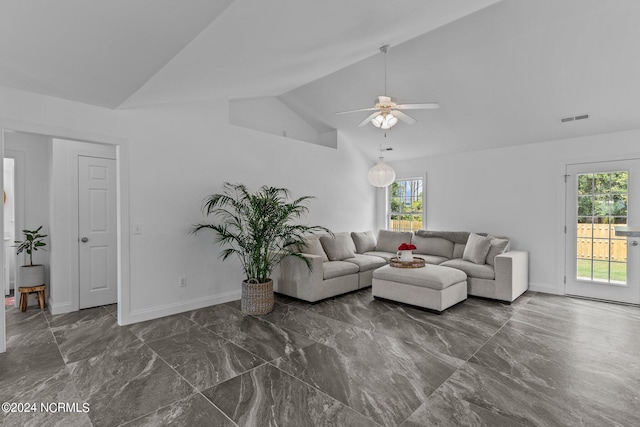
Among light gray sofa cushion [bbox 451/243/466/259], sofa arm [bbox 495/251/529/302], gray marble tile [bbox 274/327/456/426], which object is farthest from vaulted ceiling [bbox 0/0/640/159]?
gray marble tile [bbox 274/327/456/426]

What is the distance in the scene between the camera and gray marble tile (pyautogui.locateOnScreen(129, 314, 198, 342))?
327cm

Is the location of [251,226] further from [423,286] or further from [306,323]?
[423,286]

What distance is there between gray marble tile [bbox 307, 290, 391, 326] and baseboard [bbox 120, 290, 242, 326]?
1.19 m

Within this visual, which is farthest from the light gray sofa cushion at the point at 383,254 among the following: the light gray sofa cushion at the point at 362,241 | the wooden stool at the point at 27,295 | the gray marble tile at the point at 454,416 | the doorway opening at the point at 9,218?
the doorway opening at the point at 9,218

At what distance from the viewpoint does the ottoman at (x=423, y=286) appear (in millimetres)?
3956

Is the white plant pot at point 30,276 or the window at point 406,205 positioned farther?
the window at point 406,205

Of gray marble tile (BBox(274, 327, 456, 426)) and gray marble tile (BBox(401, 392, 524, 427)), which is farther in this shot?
gray marble tile (BBox(274, 327, 456, 426))

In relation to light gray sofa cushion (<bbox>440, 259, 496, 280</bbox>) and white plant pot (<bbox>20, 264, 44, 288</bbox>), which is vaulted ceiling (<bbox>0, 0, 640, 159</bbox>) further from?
white plant pot (<bbox>20, 264, 44, 288</bbox>)

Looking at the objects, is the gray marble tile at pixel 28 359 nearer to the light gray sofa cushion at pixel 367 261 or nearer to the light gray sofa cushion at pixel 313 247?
the light gray sofa cushion at pixel 313 247

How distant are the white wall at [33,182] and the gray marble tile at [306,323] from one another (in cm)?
342

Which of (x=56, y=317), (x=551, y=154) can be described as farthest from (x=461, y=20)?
(x=56, y=317)

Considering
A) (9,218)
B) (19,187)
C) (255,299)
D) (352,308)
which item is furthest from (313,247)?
(9,218)

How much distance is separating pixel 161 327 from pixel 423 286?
307 centimetres

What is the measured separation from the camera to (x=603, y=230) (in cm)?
451
